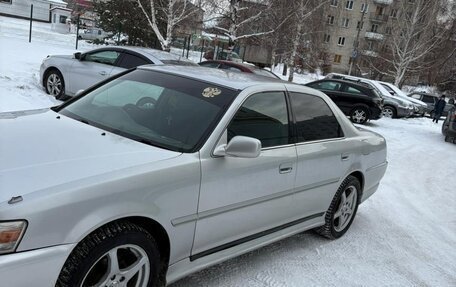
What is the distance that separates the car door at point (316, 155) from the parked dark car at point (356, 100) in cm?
1257

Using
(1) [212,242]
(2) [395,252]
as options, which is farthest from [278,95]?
(2) [395,252]

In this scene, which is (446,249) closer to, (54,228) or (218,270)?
(218,270)

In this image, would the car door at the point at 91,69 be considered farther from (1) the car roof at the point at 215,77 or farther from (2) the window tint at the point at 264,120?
(2) the window tint at the point at 264,120

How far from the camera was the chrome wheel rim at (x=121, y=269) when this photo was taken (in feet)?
8.64

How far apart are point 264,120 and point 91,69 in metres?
7.07

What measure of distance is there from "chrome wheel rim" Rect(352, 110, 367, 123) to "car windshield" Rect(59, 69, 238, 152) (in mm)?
14035

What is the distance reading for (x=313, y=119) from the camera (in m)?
Result: 4.37

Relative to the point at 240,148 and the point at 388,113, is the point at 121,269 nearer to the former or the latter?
the point at 240,148

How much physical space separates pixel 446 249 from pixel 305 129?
2.52 metres

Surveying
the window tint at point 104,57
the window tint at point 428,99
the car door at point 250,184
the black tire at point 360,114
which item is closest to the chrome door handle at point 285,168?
the car door at point 250,184

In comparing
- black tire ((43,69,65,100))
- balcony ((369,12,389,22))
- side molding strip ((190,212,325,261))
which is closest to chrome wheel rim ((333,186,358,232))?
side molding strip ((190,212,325,261))

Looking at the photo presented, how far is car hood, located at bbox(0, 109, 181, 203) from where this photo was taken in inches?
95.2

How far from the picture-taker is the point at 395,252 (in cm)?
494

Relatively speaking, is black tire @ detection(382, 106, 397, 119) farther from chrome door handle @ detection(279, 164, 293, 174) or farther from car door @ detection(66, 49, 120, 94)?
chrome door handle @ detection(279, 164, 293, 174)
